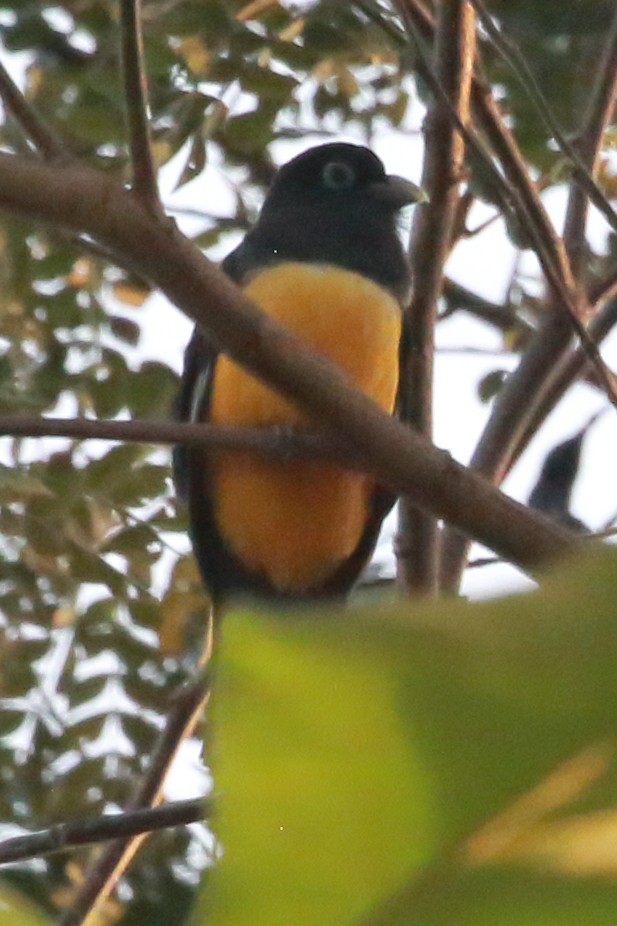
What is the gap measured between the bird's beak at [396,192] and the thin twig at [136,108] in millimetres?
2184

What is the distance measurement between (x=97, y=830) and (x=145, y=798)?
2.39 ft

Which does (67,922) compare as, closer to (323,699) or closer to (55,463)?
(55,463)

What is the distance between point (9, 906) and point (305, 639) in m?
0.10

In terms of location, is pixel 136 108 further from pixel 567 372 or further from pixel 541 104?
pixel 567 372

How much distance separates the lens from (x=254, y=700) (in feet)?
1.16

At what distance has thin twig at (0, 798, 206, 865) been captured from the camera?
7.47 ft

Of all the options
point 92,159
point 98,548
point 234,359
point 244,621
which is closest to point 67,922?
point 98,548

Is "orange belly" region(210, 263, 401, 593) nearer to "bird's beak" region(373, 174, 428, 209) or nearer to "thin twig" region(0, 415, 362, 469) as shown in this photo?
"bird's beak" region(373, 174, 428, 209)

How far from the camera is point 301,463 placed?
3.64 meters

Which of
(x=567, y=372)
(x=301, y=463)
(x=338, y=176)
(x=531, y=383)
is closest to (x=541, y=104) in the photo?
(x=531, y=383)

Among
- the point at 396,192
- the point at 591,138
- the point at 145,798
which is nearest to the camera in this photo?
the point at 145,798

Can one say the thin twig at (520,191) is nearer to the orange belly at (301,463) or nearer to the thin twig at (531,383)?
the thin twig at (531,383)

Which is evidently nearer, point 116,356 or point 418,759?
point 418,759

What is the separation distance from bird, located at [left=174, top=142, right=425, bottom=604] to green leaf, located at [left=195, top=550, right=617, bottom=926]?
2916 mm
